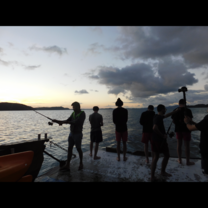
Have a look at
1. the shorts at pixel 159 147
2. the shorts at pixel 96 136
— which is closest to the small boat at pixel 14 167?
the shorts at pixel 96 136

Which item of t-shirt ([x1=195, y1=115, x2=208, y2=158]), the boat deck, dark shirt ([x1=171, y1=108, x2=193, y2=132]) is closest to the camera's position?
t-shirt ([x1=195, y1=115, x2=208, y2=158])

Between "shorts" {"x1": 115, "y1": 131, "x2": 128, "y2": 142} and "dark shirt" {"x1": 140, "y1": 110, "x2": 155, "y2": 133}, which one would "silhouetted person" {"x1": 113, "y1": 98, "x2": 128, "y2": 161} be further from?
"dark shirt" {"x1": 140, "y1": 110, "x2": 155, "y2": 133}

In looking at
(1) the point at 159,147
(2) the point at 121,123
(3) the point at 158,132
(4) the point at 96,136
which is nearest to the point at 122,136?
(2) the point at 121,123

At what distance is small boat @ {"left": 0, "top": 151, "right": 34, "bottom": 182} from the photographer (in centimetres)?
288

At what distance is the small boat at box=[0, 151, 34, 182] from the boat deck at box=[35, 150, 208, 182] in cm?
56

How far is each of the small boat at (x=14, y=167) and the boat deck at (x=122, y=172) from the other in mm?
562

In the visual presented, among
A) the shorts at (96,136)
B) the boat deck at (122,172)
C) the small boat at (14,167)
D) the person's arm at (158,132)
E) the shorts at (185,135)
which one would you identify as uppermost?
the person's arm at (158,132)

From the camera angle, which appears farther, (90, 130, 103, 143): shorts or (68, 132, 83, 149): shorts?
(90, 130, 103, 143): shorts

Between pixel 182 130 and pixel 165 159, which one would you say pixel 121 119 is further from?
pixel 182 130

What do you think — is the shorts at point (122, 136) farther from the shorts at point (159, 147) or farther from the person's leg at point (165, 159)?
the person's leg at point (165, 159)

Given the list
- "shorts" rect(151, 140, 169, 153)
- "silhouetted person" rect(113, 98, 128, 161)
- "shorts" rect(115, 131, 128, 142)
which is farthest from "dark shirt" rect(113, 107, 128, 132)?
"shorts" rect(151, 140, 169, 153)

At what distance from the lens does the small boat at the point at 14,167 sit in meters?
2.88

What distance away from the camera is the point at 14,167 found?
10.1ft
